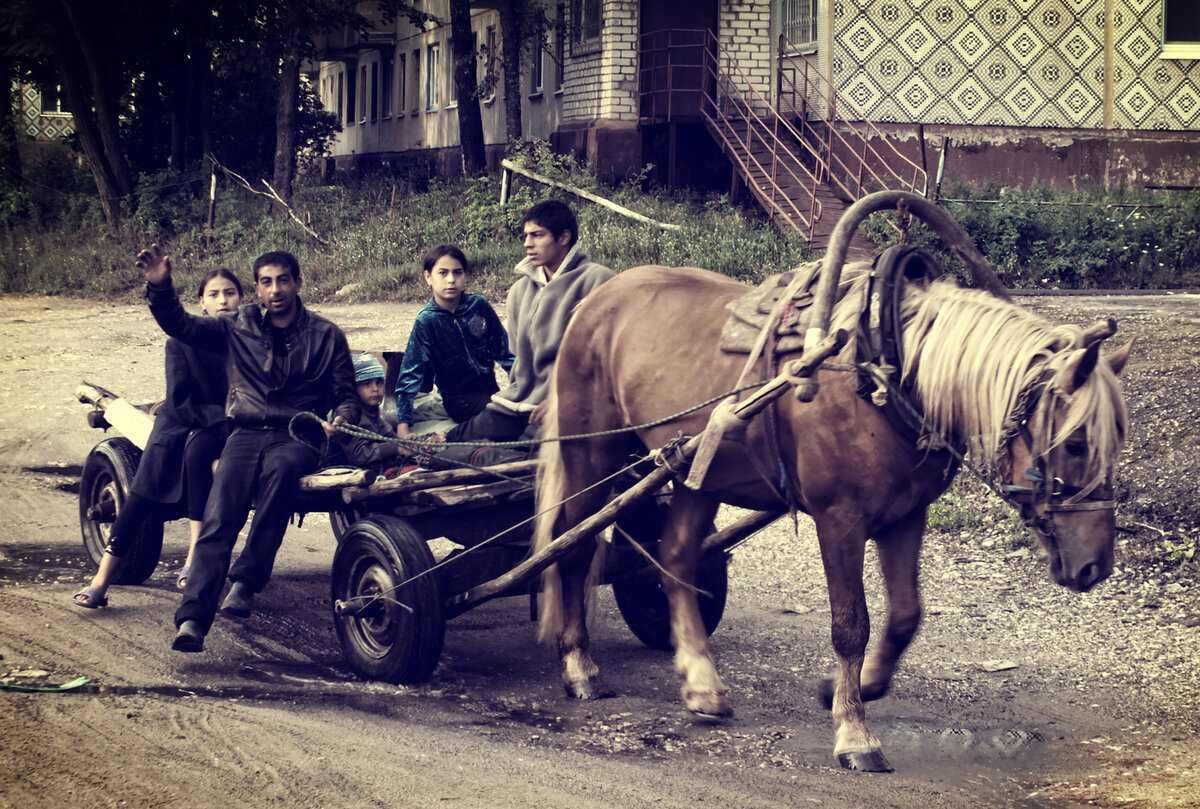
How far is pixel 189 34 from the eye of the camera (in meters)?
27.2

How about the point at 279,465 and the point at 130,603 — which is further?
the point at 130,603

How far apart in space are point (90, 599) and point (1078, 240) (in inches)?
555

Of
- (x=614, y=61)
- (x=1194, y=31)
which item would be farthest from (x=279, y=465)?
(x=1194, y=31)

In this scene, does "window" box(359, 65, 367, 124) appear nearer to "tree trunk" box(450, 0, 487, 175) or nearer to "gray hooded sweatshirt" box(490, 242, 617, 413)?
"tree trunk" box(450, 0, 487, 175)

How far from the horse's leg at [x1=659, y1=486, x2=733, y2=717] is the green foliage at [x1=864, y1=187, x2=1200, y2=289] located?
36.3 feet

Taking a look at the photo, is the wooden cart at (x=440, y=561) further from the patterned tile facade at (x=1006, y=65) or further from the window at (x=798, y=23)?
the window at (x=798, y=23)

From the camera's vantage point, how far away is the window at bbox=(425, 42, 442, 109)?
35.7 m

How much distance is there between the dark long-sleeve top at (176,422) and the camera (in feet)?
24.0

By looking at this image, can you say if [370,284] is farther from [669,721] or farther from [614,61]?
[669,721]

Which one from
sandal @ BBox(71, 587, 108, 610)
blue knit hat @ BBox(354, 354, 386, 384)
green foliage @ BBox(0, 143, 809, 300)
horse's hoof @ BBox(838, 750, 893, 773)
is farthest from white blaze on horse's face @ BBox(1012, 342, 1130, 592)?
green foliage @ BBox(0, 143, 809, 300)

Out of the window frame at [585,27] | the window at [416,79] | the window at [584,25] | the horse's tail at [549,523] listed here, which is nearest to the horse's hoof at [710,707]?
the horse's tail at [549,523]

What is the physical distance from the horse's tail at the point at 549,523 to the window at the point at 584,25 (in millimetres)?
18635

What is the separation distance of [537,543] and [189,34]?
2274cm

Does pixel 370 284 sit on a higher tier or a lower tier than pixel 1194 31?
lower
